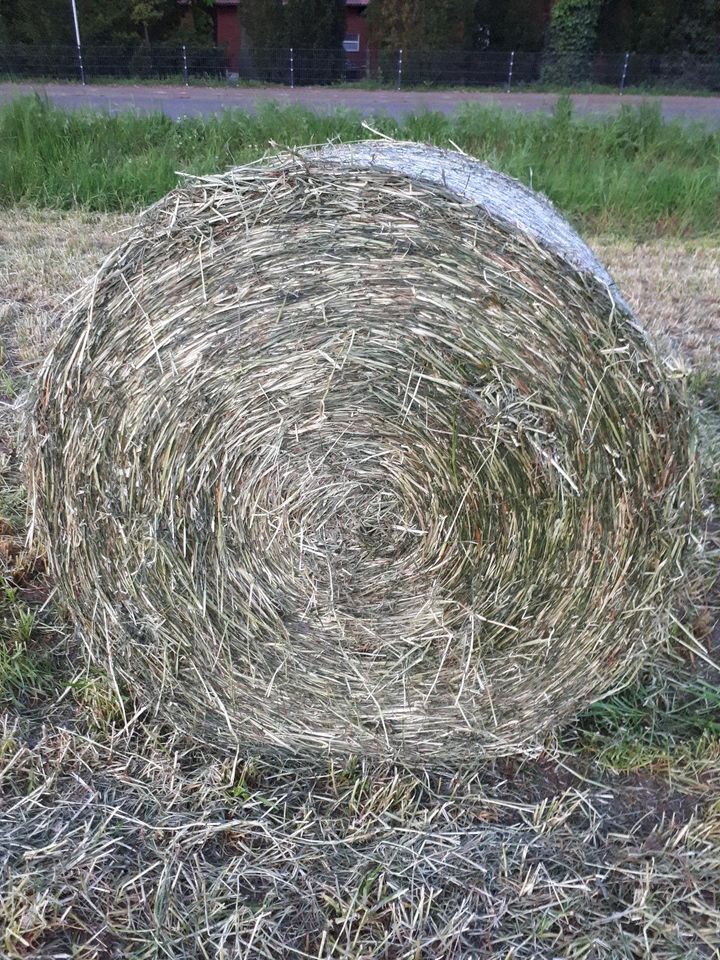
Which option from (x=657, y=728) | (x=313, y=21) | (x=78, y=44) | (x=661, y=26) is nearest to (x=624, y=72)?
(x=661, y=26)

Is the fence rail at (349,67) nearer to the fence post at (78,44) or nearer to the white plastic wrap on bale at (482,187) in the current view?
the fence post at (78,44)

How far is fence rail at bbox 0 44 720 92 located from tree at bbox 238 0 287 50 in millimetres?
981

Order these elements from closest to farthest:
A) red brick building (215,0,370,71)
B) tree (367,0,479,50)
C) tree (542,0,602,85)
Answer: tree (367,0,479,50)
tree (542,0,602,85)
red brick building (215,0,370,71)

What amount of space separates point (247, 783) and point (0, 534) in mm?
1389

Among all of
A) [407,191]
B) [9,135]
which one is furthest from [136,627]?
[9,135]

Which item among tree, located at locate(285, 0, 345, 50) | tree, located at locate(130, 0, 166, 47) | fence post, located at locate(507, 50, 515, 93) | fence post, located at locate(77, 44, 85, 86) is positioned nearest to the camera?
fence post, located at locate(77, 44, 85, 86)

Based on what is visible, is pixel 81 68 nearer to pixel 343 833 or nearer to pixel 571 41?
pixel 571 41

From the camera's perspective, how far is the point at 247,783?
2336mm

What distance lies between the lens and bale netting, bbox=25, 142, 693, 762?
2.03 metres

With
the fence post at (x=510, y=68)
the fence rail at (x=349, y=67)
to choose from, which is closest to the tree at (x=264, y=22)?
the fence rail at (x=349, y=67)

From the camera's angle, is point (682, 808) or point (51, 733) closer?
point (682, 808)

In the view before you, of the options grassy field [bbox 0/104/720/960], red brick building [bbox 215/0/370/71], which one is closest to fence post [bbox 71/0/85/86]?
red brick building [bbox 215/0/370/71]

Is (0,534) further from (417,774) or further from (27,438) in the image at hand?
(417,774)

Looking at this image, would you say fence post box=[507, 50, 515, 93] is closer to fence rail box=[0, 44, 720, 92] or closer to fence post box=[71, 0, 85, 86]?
fence rail box=[0, 44, 720, 92]
